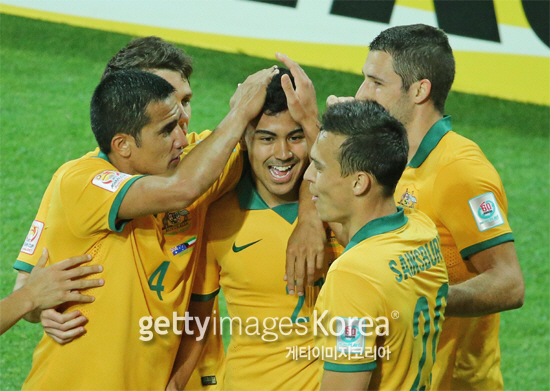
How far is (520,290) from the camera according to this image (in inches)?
108

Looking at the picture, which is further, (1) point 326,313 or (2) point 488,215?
(2) point 488,215

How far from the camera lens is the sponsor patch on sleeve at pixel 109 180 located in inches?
102

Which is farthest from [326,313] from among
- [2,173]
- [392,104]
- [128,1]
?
[128,1]

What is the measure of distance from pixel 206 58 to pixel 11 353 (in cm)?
519

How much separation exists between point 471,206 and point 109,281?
1468mm

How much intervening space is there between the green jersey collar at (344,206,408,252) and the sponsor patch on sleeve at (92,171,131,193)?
889 millimetres

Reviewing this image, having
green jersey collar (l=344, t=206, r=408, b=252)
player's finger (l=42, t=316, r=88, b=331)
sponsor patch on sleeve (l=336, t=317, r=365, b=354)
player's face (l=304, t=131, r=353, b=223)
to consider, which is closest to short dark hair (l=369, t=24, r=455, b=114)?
player's face (l=304, t=131, r=353, b=223)

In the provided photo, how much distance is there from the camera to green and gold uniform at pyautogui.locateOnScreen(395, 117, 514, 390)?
282cm

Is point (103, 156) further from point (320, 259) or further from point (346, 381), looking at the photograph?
point (346, 381)

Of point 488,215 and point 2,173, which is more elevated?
point 488,215

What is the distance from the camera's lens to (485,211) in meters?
2.81

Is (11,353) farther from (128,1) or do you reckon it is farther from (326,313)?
(128,1)

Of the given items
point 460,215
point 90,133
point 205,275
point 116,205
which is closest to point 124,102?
point 116,205

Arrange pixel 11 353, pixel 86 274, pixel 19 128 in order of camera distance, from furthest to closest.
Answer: pixel 19 128 → pixel 11 353 → pixel 86 274
